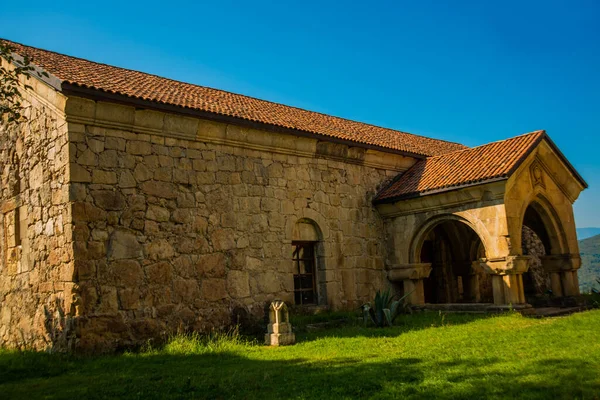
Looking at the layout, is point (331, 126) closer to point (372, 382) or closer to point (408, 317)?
point (408, 317)

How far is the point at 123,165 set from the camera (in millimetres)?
8750

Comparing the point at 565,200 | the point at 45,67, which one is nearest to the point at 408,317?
the point at 565,200

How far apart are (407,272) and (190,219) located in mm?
5593

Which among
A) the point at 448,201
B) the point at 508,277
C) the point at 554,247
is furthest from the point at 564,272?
the point at 448,201

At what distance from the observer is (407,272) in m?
12.4

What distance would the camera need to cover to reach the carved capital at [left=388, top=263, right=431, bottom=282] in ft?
40.7

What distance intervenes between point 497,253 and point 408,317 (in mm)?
2236

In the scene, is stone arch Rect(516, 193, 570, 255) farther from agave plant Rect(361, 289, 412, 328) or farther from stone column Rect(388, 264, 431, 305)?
agave plant Rect(361, 289, 412, 328)

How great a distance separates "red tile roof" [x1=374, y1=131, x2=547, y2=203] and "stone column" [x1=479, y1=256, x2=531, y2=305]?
169 centimetres

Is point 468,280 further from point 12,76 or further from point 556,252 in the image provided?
point 12,76

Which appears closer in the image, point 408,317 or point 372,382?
point 372,382

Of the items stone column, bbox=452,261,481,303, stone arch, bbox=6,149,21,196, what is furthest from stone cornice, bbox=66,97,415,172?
stone column, bbox=452,261,481,303

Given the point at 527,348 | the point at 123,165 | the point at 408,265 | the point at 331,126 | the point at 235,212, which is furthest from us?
the point at 331,126

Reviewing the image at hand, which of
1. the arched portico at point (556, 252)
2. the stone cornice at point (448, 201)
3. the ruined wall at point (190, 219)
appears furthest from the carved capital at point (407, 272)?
the arched portico at point (556, 252)
